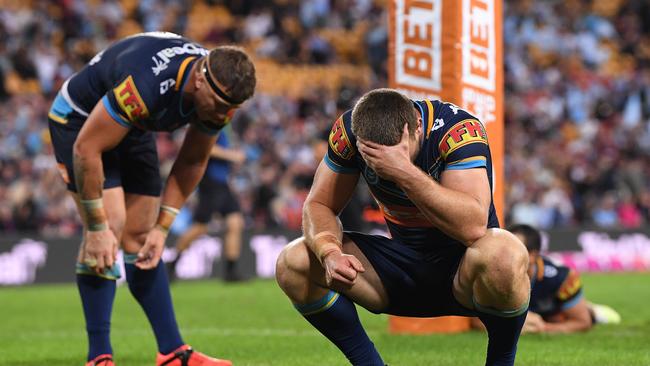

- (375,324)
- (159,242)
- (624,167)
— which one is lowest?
(624,167)

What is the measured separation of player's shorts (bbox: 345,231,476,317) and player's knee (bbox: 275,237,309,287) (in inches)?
12.2

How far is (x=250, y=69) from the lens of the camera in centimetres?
546

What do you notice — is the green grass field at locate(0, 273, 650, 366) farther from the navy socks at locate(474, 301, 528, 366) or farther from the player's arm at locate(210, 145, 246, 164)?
the player's arm at locate(210, 145, 246, 164)

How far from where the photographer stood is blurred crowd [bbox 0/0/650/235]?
1852 cm

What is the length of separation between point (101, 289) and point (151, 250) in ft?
1.29

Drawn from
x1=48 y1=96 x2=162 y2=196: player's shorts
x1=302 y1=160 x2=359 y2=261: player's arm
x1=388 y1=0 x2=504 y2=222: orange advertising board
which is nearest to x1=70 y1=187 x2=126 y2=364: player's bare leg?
x1=48 y1=96 x2=162 y2=196: player's shorts

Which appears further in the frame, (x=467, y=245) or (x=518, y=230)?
(x=518, y=230)

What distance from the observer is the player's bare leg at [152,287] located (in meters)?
6.00

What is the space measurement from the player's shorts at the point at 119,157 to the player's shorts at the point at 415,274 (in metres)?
1.78

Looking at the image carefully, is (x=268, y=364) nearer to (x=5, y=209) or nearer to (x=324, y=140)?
(x=324, y=140)

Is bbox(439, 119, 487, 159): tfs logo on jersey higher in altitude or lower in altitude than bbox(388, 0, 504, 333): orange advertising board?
higher

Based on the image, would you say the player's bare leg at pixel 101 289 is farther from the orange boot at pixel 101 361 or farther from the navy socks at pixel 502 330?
the navy socks at pixel 502 330

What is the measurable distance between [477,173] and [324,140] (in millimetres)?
→ 6789

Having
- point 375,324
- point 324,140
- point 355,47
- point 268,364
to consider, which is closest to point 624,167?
point 355,47
